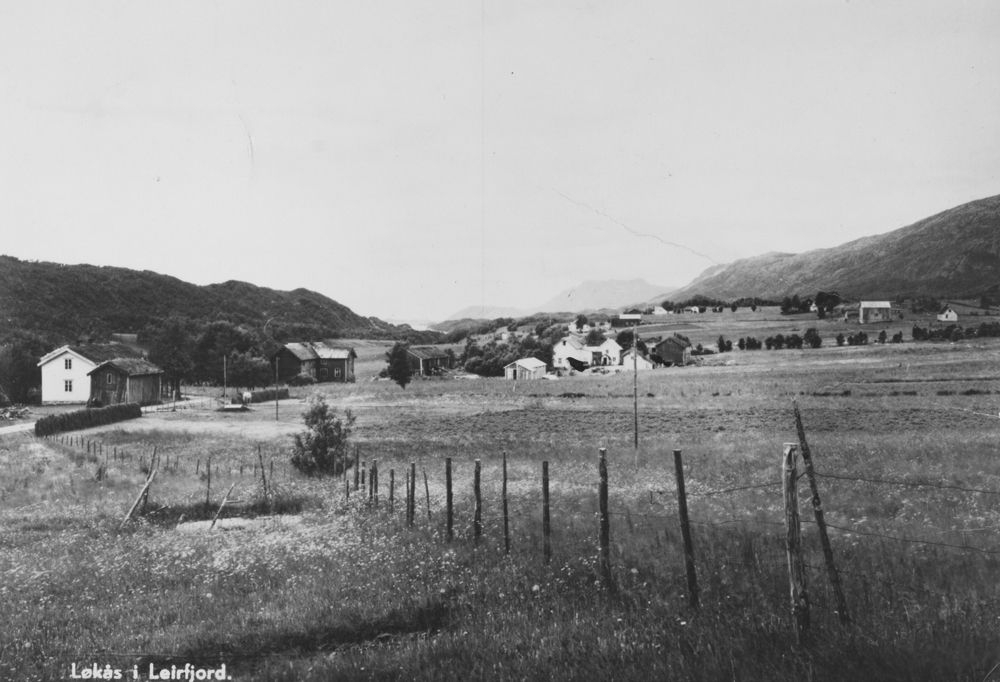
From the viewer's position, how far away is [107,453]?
2883cm

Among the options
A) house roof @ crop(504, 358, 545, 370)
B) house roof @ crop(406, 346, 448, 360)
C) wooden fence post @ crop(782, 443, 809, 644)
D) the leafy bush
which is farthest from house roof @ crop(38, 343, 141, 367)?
wooden fence post @ crop(782, 443, 809, 644)

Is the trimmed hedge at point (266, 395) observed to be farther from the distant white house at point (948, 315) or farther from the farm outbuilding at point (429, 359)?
the distant white house at point (948, 315)

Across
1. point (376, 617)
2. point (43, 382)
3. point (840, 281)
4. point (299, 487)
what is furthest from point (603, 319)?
point (376, 617)

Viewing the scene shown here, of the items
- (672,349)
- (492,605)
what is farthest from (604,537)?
(672,349)

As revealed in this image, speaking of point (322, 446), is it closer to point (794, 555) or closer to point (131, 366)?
point (794, 555)

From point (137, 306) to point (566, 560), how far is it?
7258 cm

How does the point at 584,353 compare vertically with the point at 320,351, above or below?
below

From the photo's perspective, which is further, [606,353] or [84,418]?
[606,353]

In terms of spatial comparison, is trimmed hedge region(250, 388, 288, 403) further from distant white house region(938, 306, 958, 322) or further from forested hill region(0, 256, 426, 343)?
distant white house region(938, 306, 958, 322)

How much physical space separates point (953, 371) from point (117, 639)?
67.2ft

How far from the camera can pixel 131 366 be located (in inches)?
1922

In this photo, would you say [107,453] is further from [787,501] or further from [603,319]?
[603,319]

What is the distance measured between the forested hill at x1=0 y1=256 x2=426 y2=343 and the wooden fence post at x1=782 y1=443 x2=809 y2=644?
32452mm

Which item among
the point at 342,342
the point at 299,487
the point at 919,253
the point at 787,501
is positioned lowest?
the point at 299,487
